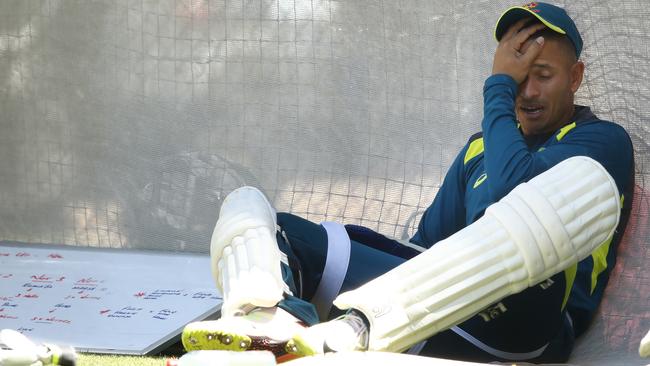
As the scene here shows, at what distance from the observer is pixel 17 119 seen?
3.88m

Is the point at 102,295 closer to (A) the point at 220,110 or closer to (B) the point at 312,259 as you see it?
(A) the point at 220,110

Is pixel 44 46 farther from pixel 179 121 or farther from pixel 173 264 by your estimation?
pixel 173 264

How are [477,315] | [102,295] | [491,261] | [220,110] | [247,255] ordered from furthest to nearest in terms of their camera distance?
[220,110] → [102,295] → [477,315] → [247,255] → [491,261]

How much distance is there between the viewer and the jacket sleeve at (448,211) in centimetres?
260

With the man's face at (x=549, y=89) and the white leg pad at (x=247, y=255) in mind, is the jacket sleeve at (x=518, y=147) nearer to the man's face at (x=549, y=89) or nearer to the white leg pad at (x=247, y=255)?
the man's face at (x=549, y=89)

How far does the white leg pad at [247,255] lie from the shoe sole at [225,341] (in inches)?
3.5

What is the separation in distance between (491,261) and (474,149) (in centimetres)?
78

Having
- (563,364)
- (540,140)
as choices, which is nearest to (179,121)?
(540,140)

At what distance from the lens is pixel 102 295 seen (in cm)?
321

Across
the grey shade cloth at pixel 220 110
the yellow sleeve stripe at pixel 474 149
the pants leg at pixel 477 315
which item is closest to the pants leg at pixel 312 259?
the pants leg at pixel 477 315

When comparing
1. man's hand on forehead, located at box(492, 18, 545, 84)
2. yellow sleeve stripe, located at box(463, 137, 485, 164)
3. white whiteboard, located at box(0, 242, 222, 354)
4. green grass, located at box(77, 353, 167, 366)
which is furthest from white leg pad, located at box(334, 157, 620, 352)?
white whiteboard, located at box(0, 242, 222, 354)

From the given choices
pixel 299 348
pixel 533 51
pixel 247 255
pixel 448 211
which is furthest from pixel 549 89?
pixel 299 348

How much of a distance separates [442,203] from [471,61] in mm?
809

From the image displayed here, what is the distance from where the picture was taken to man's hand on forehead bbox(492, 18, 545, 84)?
7.86ft
